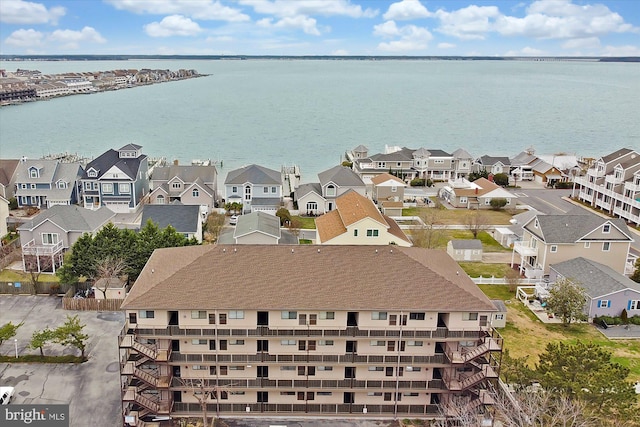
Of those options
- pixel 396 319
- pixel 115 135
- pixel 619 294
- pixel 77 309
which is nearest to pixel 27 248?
pixel 77 309

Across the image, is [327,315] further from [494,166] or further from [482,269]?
[494,166]

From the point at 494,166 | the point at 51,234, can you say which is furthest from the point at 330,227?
the point at 494,166

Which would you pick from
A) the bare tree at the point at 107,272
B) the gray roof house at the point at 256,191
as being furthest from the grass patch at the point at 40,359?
the gray roof house at the point at 256,191

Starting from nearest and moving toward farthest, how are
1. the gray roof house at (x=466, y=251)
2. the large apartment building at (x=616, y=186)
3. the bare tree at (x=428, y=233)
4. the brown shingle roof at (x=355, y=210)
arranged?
the brown shingle roof at (x=355, y=210) < the gray roof house at (x=466, y=251) < the bare tree at (x=428, y=233) < the large apartment building at (x=616, y=186)

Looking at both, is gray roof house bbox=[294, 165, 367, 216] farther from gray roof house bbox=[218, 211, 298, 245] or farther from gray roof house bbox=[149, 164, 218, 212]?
gray roof house bbox=[218, 211, 298, 245]

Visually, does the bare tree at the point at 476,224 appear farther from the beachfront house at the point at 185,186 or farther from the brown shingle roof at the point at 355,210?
the beachfront house at the point at 185,186

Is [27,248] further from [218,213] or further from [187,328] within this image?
[187,328]

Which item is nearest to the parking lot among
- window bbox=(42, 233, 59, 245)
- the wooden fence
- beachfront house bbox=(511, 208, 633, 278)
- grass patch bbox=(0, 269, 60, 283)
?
the wooden fence
